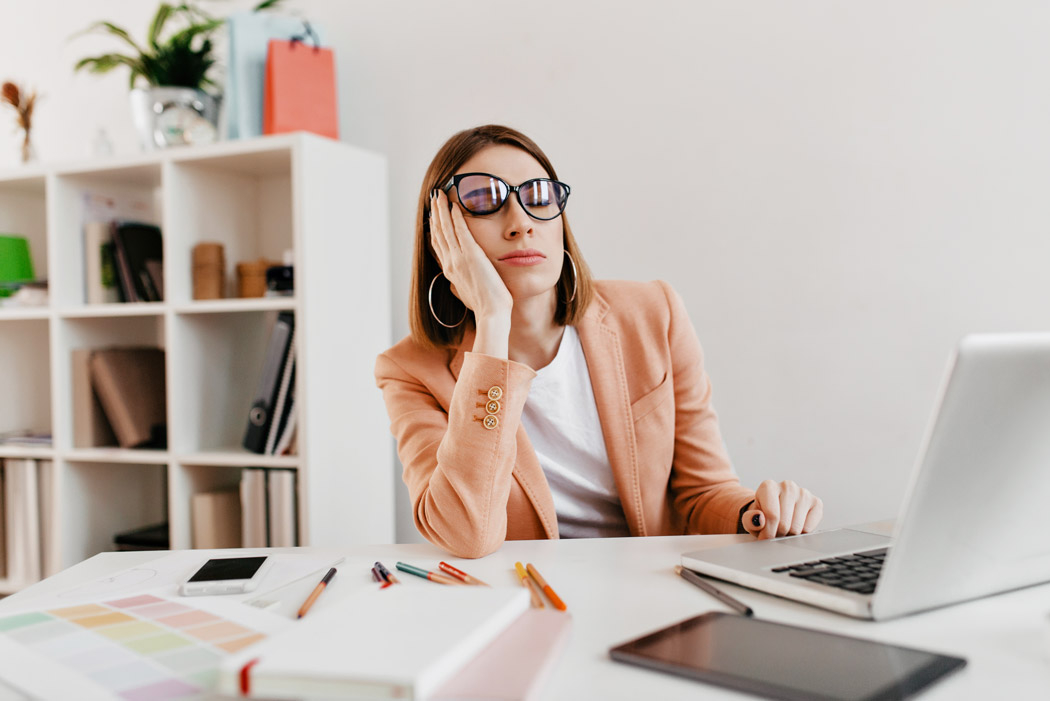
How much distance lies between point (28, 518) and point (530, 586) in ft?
7.41

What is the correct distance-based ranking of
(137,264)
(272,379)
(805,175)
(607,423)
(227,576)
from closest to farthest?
1. (227,576)
2. (607,423)
3. (805,175)
4. (272,379)
5. (137,264)

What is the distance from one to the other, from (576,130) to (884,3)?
2.60 ft

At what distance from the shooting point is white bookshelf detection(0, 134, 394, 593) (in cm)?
209

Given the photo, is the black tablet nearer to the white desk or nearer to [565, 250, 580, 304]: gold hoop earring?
the white desk

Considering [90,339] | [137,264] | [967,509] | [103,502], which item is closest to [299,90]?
[137,264]

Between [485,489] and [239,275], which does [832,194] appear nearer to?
[485,489]

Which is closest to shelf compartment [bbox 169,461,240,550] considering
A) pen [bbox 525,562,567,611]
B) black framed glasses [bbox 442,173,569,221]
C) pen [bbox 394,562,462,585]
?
black framed glasses [bbox 442,173,569,221]

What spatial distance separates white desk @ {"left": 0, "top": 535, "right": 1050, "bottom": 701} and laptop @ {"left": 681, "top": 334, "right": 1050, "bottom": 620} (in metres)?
0.02

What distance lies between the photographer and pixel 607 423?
136 cm

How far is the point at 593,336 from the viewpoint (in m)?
1.41

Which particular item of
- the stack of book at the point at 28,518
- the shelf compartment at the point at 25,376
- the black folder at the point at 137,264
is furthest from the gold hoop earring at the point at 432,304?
the shelf compartment at the point at 25,376

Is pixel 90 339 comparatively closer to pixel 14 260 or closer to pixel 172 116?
pixel 14 260

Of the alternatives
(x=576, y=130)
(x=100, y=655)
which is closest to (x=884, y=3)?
(x=576, y=130)

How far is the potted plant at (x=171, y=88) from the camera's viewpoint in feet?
7.49
